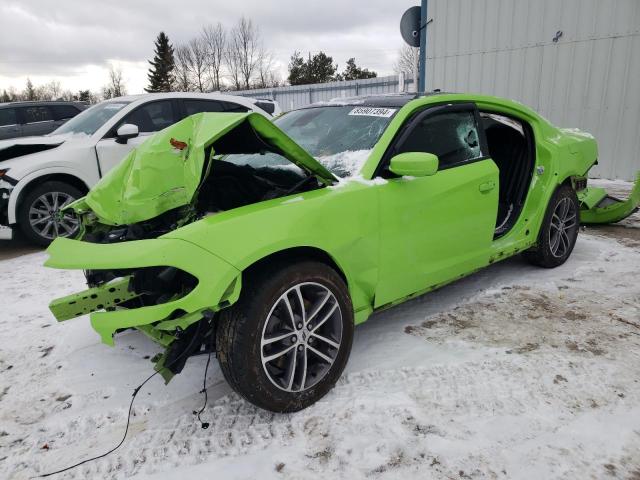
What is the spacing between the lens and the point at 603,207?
19.4 ft

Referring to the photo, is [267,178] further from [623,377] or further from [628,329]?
[628,329]

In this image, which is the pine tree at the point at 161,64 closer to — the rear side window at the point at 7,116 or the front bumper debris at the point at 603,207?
the rear side window at the point at 7,116

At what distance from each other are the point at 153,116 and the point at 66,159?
1317 millimetres

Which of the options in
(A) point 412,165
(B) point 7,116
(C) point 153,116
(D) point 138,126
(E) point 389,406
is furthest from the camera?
(B) point 7,116

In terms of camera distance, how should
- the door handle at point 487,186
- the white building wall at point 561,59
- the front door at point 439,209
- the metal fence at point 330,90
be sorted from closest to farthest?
the front door at point 439,209, the door handle at point 487,186, the white building wall at point 561,59, the metal fence at point 330,90

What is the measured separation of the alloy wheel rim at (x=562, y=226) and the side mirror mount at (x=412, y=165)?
6.97 feet

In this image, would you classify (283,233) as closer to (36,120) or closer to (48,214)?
(48,214)

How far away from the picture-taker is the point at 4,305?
13.0 feet

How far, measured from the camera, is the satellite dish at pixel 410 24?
354 inches

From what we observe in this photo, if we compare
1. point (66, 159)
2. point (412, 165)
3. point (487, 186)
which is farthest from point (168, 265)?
point (66, 159)

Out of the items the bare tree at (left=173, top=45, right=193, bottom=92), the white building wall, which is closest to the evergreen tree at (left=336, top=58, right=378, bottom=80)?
the bare tree at (left=173, top=45, right=193, bottom=92)

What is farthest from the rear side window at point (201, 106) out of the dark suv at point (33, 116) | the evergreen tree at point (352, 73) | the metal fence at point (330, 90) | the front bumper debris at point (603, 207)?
the evergreen tree at point (352, 73)

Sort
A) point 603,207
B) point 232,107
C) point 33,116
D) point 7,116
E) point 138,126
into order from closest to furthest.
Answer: point 603,207 < point 138,126 < point 232,107 < point 7,116 < point 33,116

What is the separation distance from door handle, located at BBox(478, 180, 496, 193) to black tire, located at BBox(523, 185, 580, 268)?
1041 millimetres
